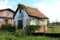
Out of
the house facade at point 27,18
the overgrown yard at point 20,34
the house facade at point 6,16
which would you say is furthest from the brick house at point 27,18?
the house facade at point 6,16

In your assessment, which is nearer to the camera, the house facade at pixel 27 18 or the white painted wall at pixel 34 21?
the house facade at pixel 27 18

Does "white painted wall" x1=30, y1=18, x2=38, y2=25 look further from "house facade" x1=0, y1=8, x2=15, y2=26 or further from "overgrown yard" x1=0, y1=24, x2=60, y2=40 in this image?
"house facade" x1=0, y1=8, x2=15, y2=26

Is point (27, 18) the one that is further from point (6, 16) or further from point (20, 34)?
point (6, 16)

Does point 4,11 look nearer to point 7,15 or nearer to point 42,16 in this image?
point 7,15

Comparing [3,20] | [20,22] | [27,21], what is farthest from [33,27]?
[3,20]

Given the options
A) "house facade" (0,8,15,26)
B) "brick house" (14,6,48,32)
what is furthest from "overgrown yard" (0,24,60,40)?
"house facade" (0,8,15,26)

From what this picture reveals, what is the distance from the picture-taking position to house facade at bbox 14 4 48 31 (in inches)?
1382

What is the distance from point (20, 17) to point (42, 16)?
4339 millimetres

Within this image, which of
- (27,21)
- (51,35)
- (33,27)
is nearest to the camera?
(51,35)

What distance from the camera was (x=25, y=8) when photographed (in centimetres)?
3622

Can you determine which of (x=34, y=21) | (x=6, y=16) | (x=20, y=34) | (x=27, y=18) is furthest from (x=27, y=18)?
(x=6, y=16)

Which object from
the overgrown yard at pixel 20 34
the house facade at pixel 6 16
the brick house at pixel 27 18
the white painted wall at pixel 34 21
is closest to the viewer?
the overgrown yard at pixel 20 34

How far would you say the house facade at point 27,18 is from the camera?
1382 inches

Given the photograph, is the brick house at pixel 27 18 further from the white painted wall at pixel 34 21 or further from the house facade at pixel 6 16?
the house facade at pixel 6 16
